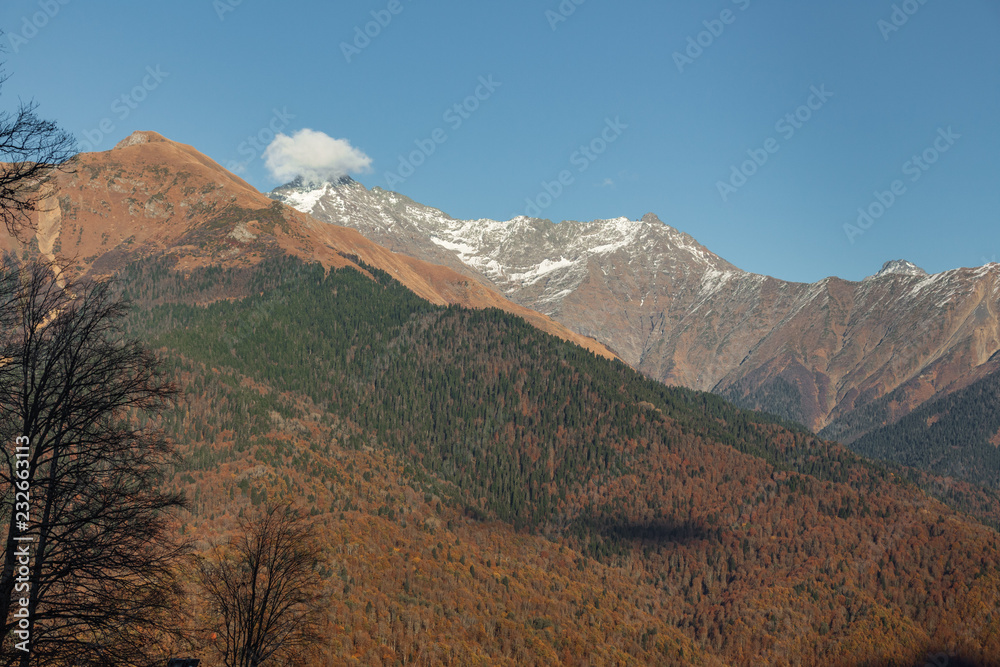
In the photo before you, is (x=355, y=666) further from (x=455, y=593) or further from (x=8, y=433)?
(x=8, y=433)

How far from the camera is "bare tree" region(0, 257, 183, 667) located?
64.0 ft

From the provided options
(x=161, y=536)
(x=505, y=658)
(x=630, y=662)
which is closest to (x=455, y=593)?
(x=505, y=658)

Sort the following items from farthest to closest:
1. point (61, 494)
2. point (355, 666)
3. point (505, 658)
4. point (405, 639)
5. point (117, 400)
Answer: point (505, 658), point (405, 639), point (355, 666), point (117, 400), point (61, 494)

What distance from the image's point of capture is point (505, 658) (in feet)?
552

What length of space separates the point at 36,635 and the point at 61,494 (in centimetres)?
397

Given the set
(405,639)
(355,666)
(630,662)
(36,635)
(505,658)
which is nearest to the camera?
(36,635)

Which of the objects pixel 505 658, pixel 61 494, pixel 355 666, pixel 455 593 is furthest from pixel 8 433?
pixel 455 593

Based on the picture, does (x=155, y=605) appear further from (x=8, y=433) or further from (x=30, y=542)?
(x=8, y=433)

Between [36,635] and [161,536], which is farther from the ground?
[161,536]

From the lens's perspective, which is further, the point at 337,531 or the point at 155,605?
the point at 337,531

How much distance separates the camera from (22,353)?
20594 mm

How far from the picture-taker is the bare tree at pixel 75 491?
1952 centimetres

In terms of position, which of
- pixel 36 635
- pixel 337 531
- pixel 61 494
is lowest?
pixel 36 635

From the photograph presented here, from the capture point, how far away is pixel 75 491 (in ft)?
69.9
